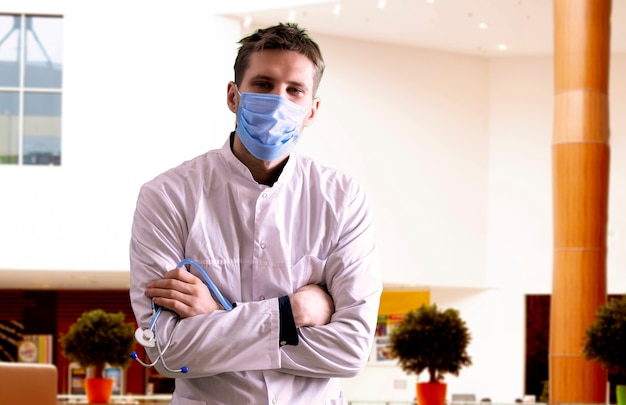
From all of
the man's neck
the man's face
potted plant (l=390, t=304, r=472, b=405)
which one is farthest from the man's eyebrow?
potted plant (l=390, t=304, r=472, b=405)

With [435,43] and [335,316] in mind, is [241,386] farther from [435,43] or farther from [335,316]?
[435,43]

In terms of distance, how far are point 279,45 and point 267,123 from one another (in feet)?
0.59

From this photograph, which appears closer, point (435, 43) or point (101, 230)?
point (101, 230)

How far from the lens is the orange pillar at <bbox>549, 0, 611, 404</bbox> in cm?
1044

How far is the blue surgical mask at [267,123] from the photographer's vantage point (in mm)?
2164

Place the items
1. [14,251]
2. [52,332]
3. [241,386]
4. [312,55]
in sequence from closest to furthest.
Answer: [241,386] < [312,55] < [14,251] < [52,332]

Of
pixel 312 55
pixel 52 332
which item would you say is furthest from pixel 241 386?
pixel 52 332

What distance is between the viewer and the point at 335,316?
2221 mm

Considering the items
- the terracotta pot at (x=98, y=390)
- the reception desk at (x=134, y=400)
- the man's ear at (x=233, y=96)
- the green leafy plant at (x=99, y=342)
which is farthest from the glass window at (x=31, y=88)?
the man's ear at (x=233, y=96)

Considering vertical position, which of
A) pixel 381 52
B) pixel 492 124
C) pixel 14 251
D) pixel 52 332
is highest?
pixel 381 52

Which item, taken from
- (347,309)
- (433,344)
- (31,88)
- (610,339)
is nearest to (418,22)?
(31,88)

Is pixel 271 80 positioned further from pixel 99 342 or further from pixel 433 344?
pixel 99 342

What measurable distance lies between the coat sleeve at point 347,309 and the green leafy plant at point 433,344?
17.2 feet

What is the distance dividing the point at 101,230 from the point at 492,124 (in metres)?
7.08
